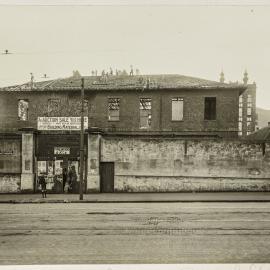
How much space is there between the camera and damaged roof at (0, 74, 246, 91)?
114 feet

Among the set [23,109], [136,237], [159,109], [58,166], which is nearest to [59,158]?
[58,166]

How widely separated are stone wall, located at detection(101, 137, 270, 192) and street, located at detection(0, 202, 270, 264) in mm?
10478

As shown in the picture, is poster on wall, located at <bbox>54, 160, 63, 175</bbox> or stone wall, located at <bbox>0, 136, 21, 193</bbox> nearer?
stone wall, located at <bbox>0, 136, 21, 193</bbox>

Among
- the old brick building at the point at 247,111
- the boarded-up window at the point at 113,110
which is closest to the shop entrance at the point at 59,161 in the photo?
the boarded-up window at the point at 113,110

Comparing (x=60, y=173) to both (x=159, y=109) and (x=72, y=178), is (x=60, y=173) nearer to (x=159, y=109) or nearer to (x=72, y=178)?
(x=72, y=178)

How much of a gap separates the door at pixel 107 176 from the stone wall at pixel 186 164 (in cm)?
28

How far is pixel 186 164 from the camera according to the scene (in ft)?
91.2

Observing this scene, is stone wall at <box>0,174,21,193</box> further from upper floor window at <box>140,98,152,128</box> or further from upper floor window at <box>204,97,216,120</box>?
upper floor window at <box>204,97,216,120</box>

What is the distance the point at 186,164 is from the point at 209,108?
8.71 metres

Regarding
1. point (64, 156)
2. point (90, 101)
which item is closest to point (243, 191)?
point (64, 156)

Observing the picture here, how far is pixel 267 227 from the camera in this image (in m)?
13.1

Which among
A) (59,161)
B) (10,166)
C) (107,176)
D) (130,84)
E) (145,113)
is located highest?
(130,84)

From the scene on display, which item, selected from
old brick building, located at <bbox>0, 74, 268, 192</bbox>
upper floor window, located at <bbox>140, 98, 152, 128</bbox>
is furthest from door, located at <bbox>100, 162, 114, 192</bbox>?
upper floor window, located at <bbox>140, 98, 152, 128</bbox>

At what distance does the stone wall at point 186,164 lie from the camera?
27.5 m
